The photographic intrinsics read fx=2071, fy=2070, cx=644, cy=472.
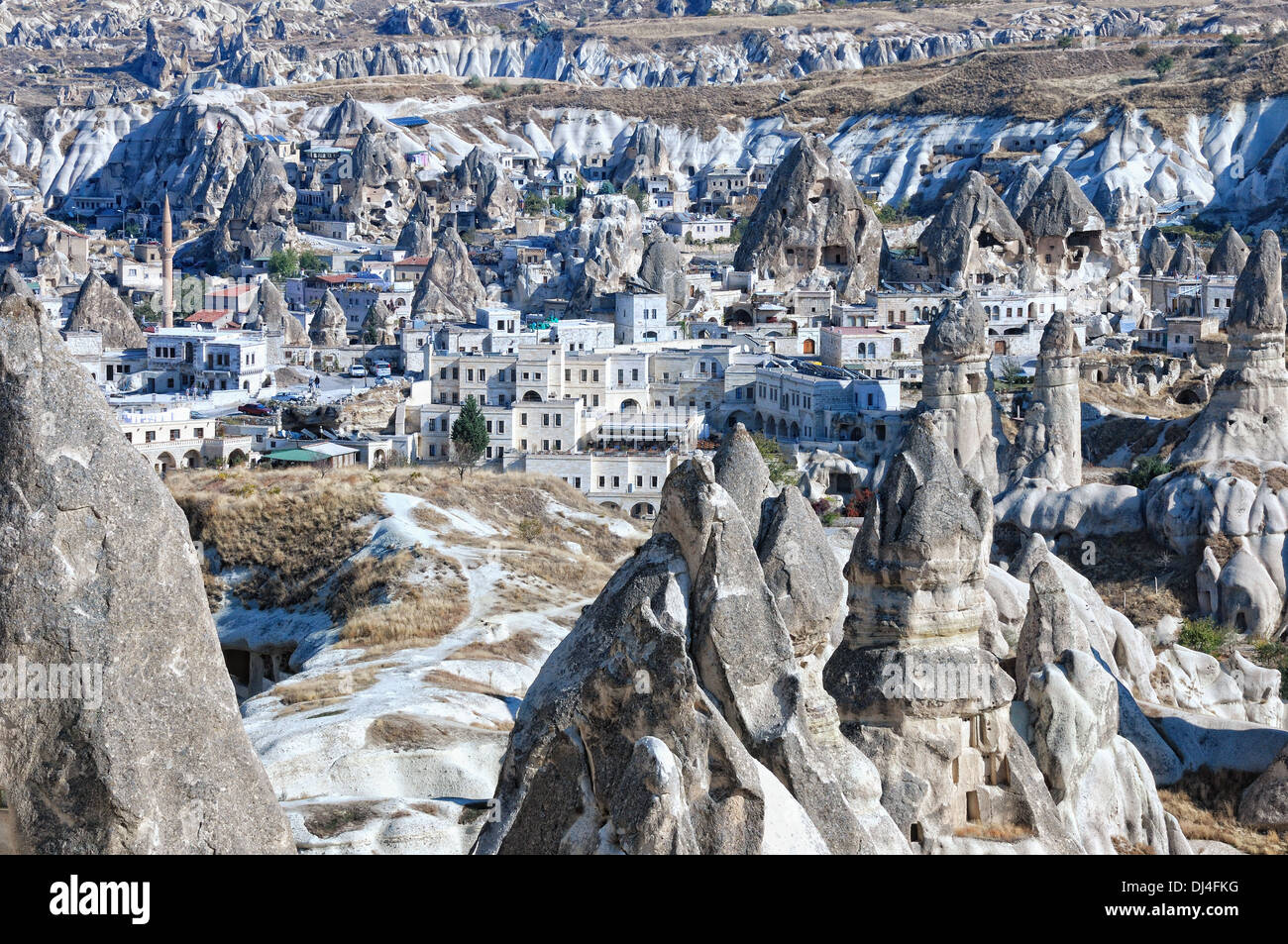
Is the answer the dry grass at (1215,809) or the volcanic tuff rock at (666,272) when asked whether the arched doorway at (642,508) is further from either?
the dry grass at (1215,809)

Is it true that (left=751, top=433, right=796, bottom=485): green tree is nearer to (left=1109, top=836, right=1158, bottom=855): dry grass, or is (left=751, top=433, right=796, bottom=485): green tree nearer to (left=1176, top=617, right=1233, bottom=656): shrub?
(left=1176, top=617, right=1233, bottom=656): shrub

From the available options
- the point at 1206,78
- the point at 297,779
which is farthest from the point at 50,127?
the point at 297,779

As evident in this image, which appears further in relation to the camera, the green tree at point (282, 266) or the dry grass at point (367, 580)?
the green tree at point (282, 266)

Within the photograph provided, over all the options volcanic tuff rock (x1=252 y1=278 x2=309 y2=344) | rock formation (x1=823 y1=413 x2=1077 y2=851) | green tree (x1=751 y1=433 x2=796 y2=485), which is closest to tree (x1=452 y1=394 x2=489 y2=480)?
green tree (x1=751 y1=433 x2=796 y2=485)

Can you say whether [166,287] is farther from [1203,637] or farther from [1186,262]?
[1203,637]

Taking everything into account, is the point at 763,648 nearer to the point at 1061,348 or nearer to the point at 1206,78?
the point at 1061,348

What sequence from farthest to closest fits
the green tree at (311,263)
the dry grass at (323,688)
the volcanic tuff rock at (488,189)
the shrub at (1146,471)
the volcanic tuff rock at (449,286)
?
the volcanic tuff rock at (488,189) → the green tree at (311,263) → the volcanic tuff rock at (449,286) → the shrub at (1146,471) → the dry grass at (323,688)

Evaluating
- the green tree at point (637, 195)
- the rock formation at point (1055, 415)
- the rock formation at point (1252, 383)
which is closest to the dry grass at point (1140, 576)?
the rock formation at point (1252, 383)

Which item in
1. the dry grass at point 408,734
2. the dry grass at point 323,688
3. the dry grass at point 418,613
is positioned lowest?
the dry grass at point 418,613
